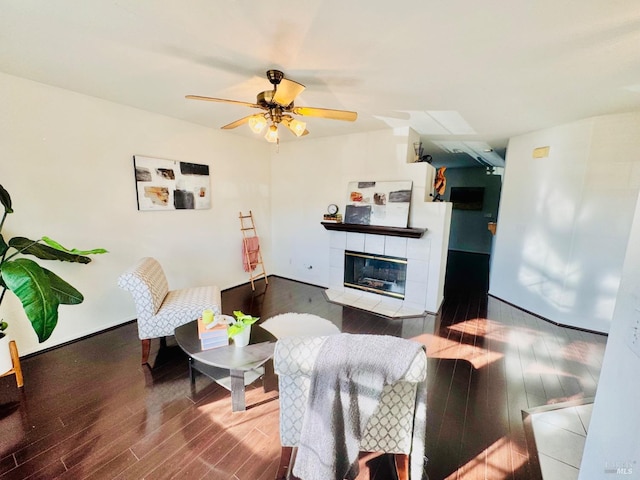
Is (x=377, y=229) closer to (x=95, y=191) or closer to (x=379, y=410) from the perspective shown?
(x=379, y=410)

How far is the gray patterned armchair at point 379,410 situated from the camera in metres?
1.18

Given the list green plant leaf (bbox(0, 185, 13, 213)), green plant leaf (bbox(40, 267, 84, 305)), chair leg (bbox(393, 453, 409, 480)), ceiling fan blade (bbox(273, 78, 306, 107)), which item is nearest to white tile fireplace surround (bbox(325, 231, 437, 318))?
chair leg (bbox(393, 453, 409, 480))

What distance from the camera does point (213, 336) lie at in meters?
1.97

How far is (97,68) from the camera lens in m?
2.17

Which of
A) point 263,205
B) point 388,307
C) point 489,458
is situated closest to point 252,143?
point 263,205

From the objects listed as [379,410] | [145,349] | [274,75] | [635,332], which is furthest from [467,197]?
[145,349]

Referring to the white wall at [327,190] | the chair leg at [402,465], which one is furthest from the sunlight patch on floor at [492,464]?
the white wall at [327,190]

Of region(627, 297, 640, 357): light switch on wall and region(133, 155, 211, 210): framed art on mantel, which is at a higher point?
region(133, 155, 211, 210): framed art on mantel

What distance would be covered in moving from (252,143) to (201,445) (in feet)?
13.8

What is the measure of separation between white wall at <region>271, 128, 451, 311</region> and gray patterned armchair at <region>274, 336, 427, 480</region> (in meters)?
2.59

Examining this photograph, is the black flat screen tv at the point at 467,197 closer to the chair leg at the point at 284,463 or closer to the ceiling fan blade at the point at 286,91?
the ceiling fan blade at the point at 286,91

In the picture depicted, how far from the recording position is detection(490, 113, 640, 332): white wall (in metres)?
3.03

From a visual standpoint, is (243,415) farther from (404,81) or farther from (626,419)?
(404,81)

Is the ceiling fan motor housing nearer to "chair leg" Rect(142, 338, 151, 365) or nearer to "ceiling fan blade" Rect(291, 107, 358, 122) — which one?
"ceiling fan blade" Rect(291, 107, 358, 122)
